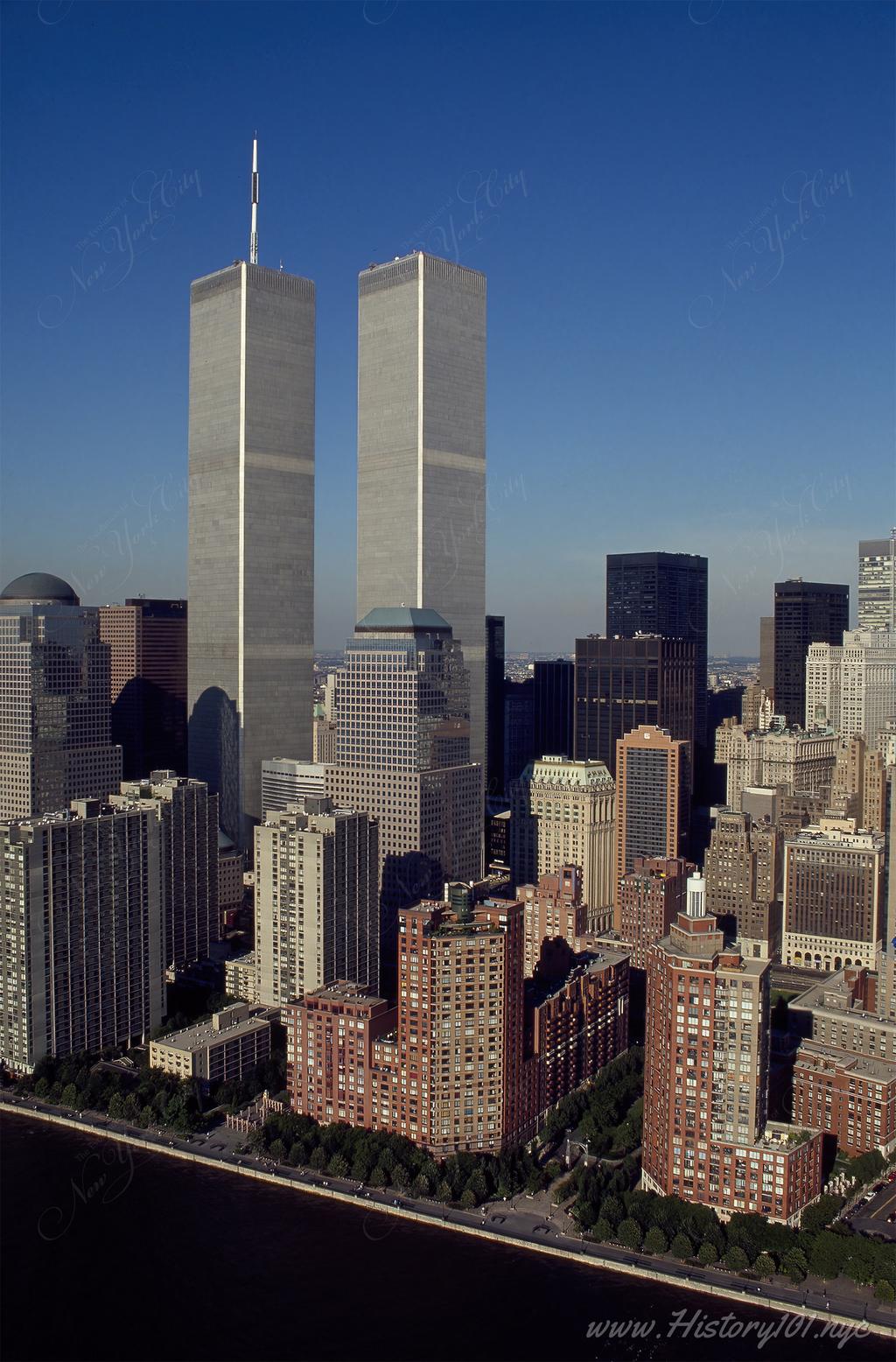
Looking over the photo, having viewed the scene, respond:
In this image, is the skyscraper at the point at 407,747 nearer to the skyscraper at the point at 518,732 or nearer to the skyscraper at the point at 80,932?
the skyscraper at the point at 80,932

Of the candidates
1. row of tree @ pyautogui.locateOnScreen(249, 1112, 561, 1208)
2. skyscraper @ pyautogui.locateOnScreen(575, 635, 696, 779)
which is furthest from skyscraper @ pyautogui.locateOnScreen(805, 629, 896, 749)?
row of tree @ pyautogui.locateOnScreen(249, 1112, 561, 1208)

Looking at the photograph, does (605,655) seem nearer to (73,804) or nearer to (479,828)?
(479,828)

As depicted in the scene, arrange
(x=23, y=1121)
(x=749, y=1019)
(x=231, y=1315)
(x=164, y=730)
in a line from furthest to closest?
(x=164, y=730)
(x=23, y=1121)
(x=749, y=1019)
(x=231, y=1315)

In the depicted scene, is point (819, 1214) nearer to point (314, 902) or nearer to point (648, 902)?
point (648, 902)

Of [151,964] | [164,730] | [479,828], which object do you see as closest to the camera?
[151,964]

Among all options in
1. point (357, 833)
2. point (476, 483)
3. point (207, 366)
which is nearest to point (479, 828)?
point (357, 833)

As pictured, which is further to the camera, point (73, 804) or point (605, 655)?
point (605, 655)

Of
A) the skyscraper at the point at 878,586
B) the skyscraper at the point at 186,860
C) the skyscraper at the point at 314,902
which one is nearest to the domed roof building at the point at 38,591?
the skyscraper at the point at 186,860
